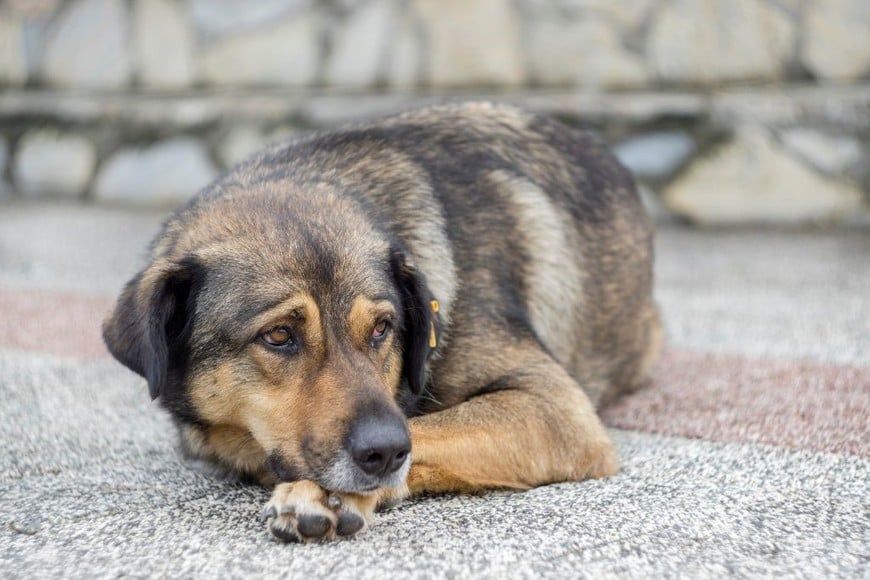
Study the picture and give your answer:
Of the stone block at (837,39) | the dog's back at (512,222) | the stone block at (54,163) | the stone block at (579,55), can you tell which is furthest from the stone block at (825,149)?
the stone block at (54,163)

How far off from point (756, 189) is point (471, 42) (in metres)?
2.90

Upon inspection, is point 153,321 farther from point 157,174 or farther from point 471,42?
point 157,174

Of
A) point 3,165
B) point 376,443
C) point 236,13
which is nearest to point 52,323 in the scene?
point 376,443

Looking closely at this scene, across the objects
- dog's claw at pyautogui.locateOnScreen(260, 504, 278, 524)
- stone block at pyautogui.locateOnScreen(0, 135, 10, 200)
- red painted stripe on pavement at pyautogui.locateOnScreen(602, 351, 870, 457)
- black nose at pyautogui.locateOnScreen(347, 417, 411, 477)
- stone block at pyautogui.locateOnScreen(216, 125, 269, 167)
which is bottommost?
stone block at pyautogui.locateOnScreen(0, 135, 10, 200)

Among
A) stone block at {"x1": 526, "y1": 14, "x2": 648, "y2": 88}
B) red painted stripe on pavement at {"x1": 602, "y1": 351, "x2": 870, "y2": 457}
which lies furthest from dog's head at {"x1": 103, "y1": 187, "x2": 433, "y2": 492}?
stone block at {"x1": 526, "y1": 14, "x2": 648, "y2": 88}

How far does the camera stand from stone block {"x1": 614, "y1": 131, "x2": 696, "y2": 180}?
342 inches

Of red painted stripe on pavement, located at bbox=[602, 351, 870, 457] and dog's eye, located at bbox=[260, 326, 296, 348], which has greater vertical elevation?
dog's eye, located at bbox=[260, 326, 296, 348]

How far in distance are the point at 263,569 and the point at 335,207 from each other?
1386 millimetres

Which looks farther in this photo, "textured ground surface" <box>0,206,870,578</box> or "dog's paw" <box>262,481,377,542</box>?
"dog's paw" <box>262,481,377,542</box>

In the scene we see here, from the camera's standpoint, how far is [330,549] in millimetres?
3002

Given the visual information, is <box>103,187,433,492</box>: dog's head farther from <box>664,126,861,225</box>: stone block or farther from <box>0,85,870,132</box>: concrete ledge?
<box>664,126,861,225</box>: stone block

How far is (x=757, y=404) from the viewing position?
4.64m

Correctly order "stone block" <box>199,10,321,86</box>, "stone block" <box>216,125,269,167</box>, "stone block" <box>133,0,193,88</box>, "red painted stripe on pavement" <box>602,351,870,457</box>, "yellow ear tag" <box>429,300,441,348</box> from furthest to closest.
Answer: "stone block" <box>133,0,193,88</box> < "stone block" <box>199,10,321,86</box> < "stone block" <box>216,125,269,167</box> < "red painted stripe on pavement" <box>602,351,870,457</box> < "yellow ear tag" <box>429,300,441,348</box>

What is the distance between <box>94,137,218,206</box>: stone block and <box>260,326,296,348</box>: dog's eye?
21.8 ft
